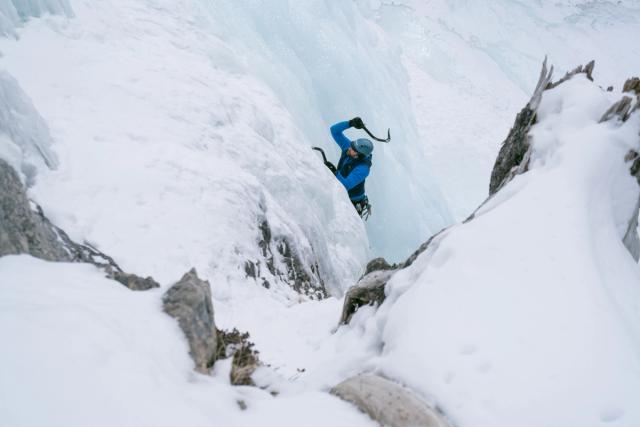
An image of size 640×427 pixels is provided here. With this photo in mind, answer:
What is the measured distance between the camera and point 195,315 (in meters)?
2.77

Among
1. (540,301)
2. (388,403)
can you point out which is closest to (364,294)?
(540,301)

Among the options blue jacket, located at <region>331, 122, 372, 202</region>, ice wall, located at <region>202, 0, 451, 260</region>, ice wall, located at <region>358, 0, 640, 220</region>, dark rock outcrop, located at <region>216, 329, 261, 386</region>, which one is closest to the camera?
dark rock outcrop, located at <region>216, 329, 261, 386</region>

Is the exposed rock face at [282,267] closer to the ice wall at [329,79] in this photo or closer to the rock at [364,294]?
the rock at [364,294]

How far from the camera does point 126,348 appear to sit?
2.19 metres

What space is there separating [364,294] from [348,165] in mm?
5646

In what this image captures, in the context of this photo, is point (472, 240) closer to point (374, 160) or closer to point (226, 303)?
point (226, 303)

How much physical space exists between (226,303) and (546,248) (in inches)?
141

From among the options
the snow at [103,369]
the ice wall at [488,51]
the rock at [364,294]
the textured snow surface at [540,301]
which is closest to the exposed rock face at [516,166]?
the rock at [364,294]

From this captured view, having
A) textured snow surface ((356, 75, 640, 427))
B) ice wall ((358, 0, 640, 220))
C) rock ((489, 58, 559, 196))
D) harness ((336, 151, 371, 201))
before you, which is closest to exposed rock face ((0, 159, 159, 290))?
textured snow surface ((356, 75, 640, 427))

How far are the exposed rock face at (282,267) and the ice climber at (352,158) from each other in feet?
9.14

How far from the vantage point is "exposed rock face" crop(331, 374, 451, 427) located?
7.72 feet

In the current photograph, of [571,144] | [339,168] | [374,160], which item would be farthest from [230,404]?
[374,160]

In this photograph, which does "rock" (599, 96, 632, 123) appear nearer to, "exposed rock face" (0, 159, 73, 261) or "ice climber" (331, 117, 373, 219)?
"ice climber" (331, 117, 373, 219)

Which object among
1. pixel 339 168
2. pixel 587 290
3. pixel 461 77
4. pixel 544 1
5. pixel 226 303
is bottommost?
pixel 226 303
